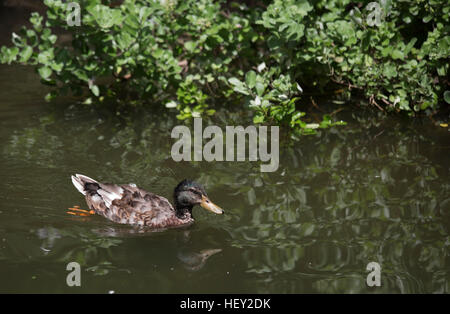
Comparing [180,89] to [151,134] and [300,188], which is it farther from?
[300,188]

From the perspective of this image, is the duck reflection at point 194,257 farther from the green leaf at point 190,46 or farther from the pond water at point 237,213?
the green leaf at point 190,46

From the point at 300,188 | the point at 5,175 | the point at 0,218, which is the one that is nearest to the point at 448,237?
the point at 300,188

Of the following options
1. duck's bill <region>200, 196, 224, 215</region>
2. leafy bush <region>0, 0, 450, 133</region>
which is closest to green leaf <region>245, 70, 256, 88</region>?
leafy bush <region>0, 0, 450, 133</region>

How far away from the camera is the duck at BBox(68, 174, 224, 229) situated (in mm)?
6754

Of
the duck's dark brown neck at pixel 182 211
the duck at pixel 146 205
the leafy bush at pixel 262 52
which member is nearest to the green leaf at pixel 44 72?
the leafy bush at pixel 262 52

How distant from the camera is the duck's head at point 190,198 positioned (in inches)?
264

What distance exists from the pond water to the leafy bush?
56 cm

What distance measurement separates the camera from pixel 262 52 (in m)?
10.9

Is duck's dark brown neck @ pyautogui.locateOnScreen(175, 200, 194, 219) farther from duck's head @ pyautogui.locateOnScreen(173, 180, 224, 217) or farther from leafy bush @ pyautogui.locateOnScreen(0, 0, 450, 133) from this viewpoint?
leafy bush @ pyautogui.locateOnScreen(0, 0, 450, 133)

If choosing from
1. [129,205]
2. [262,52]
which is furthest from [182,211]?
[262,52]

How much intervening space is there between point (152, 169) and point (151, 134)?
139 centimetres

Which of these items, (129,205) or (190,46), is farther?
(190,46)

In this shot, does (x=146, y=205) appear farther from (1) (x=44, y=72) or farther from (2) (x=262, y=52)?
(2) (x=262, y=52)

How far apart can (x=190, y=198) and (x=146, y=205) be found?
1.54ft
